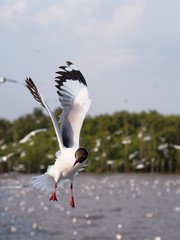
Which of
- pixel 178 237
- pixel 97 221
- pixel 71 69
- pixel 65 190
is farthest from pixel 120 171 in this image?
pixel 71 69

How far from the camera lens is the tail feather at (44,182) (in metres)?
5.04

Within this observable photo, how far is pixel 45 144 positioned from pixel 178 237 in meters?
38.7

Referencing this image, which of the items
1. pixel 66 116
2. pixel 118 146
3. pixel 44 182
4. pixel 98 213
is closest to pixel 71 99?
pixel 66 116

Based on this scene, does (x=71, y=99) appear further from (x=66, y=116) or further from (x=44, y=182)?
(x=44, y=182)

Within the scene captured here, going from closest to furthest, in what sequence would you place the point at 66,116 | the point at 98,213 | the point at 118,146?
1. the point at 66,116
2. the point at 98,213
3. the point at 118,146

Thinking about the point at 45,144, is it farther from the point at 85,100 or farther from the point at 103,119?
the point at 85,100

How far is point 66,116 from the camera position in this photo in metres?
5.02

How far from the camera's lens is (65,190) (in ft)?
150

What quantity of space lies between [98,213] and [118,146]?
30.7 m

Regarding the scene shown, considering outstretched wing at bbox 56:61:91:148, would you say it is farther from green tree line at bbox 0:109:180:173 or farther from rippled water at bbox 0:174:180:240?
green tree line at bbox 0:109:180:173

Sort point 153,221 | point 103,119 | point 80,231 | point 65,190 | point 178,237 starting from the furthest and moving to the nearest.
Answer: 1. point 103,119
2. point 65,190
3. point 153,221
4. point 80,231
5. point 178,237

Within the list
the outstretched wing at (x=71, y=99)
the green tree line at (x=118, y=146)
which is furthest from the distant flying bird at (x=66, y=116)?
the green tree line at (x=118, y=146)

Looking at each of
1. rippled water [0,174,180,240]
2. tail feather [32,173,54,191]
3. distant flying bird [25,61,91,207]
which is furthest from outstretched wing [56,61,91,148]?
rippled water [0,174,180,240]

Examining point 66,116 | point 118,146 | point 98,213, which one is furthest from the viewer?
point 118,146
